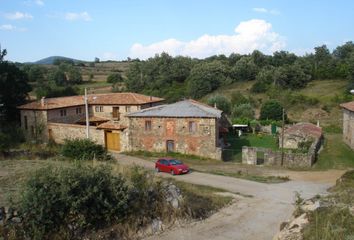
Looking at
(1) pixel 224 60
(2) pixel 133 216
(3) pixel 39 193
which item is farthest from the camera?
(1) pixel 224 60

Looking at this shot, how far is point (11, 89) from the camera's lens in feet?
166

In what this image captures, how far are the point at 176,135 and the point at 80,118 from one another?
16.1m

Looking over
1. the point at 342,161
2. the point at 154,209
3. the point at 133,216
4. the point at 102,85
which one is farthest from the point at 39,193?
the point at 102,85

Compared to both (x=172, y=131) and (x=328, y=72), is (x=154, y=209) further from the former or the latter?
(x=328, y=72)

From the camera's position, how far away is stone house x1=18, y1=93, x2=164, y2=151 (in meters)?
44.1

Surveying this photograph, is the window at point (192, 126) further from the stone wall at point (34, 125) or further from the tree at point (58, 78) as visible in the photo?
the tree at point (58, 78)

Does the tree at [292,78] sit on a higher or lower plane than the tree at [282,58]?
lower

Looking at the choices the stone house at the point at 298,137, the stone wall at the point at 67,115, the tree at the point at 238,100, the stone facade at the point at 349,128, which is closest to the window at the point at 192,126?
the stone house at the point at 298,137

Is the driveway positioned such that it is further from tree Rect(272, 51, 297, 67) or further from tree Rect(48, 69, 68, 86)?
tree Rect(272, 51, 297, 67)

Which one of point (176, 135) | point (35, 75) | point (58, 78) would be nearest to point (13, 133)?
point (176, 135)

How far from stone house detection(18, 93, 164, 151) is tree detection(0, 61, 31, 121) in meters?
3.88

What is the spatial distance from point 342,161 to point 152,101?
80.8 feet

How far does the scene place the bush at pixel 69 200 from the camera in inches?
571

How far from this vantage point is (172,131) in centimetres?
4097
